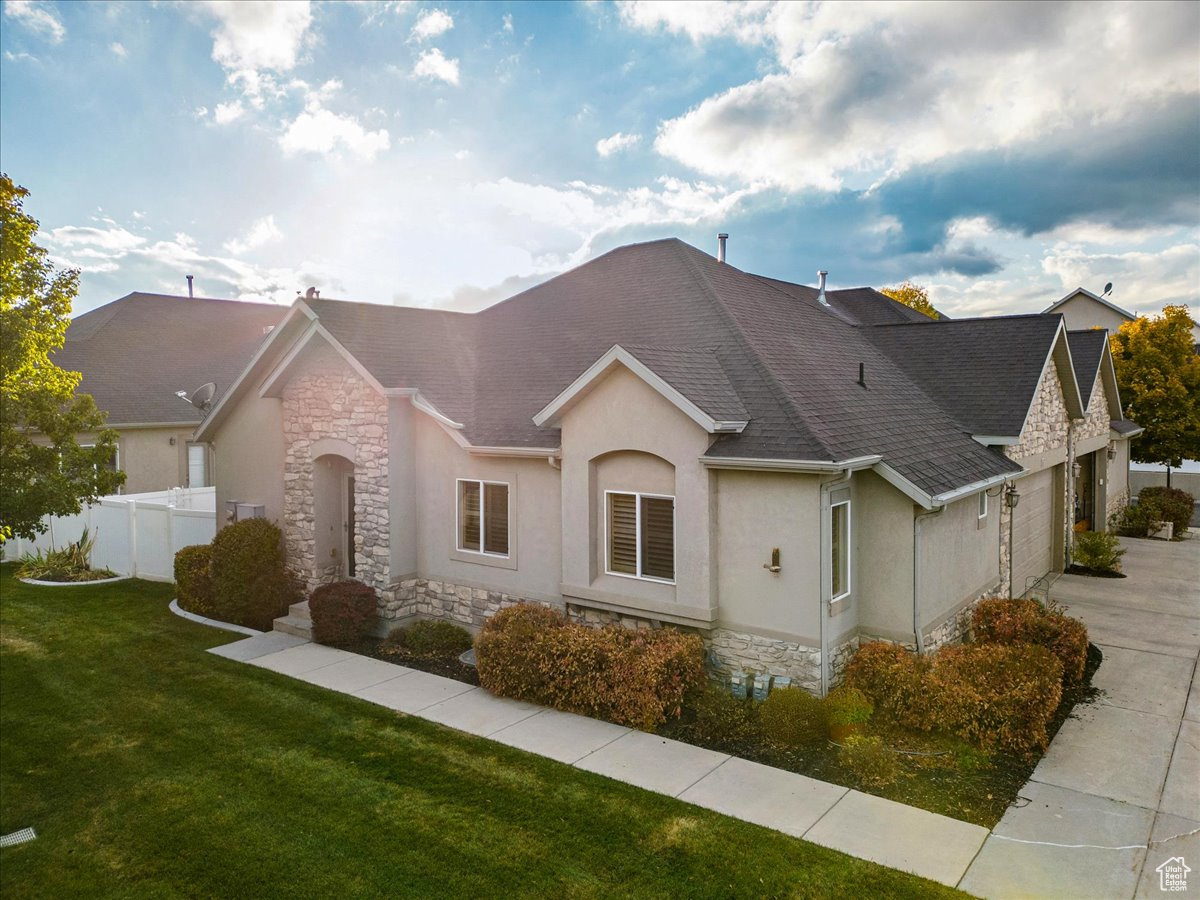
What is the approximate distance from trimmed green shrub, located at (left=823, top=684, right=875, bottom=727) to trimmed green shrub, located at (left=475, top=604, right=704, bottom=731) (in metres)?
1.77

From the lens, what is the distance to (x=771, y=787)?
8344 millimetres

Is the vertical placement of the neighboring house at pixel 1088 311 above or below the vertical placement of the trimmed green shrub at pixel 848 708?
above

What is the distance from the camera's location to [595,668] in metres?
10.5

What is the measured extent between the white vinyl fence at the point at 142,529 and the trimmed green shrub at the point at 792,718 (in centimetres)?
1357

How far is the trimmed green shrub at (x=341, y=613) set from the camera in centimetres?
1342

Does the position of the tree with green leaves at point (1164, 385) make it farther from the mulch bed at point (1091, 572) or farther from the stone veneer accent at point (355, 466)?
the stone veneer accent at point (355, 466)

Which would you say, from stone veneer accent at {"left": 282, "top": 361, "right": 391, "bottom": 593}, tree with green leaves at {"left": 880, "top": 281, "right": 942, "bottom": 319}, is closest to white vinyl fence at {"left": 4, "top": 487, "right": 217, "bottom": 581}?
stone veneer accent at {"left": 282, "top": 361, "right": 391, "bottom": 593}

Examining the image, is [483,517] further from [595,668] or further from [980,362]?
[980,362]

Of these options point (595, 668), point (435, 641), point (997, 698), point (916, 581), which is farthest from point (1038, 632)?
point (435, 641)

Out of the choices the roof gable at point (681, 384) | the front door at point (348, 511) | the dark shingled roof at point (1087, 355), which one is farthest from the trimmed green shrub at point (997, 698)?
the dark shingled roof at point (1087, 355)

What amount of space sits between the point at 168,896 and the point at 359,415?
8.95 m

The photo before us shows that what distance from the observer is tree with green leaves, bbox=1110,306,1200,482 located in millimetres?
26984

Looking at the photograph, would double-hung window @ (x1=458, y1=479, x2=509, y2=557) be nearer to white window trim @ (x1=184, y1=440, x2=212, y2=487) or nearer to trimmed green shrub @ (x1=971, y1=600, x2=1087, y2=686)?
trimmed green shrub @ (x1=971, y1=600, x2=1087, y2=686)

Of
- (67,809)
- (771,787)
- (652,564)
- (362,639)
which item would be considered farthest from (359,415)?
(771,787)
